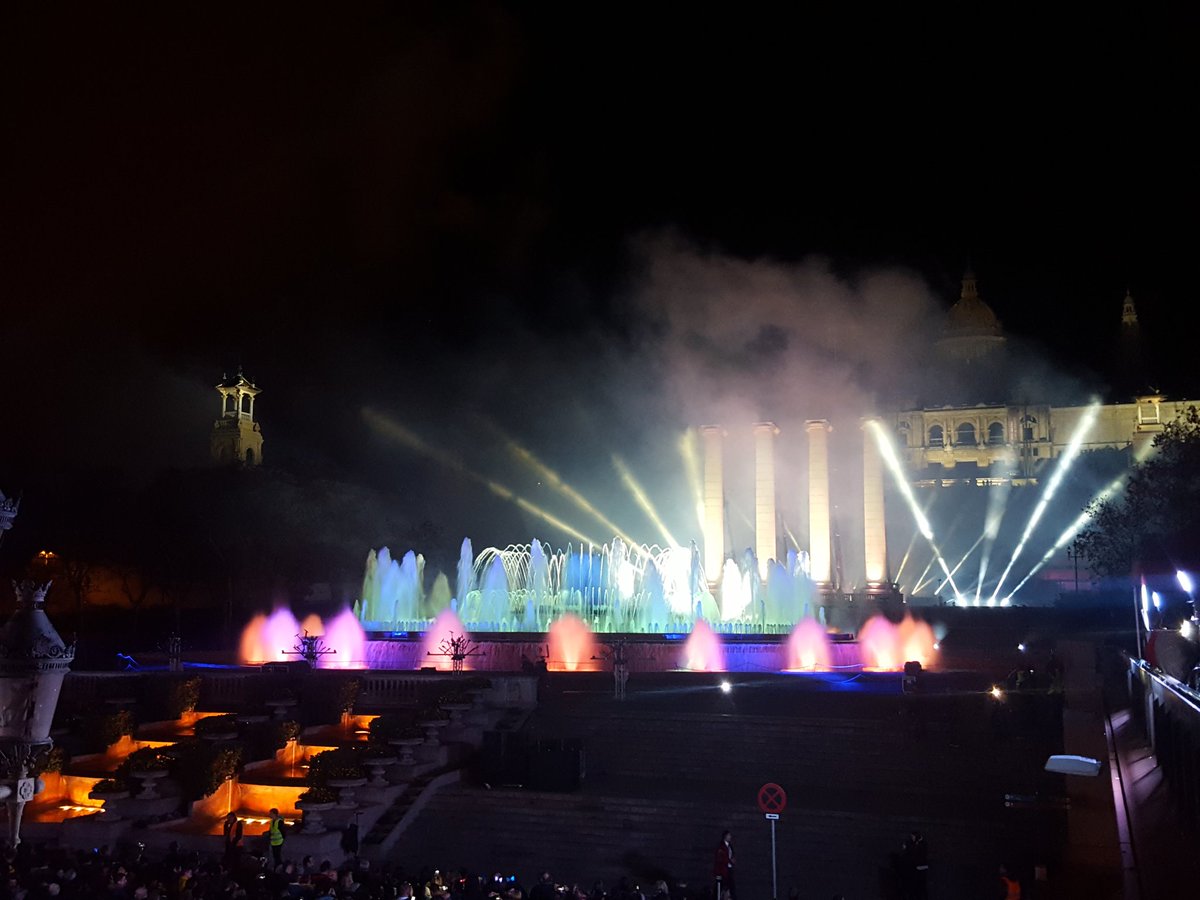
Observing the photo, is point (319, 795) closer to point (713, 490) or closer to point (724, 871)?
point (724, 871)

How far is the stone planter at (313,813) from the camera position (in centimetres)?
1903

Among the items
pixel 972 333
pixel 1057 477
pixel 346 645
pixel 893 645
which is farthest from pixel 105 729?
pixel 972 333

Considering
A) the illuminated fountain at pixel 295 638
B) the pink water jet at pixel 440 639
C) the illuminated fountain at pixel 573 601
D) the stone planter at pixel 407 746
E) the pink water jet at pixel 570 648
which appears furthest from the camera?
the illuminated fountain at pixel 573 601

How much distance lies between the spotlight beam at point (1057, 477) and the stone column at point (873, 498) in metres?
6.76

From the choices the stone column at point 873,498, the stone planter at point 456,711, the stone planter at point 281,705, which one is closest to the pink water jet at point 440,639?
the stone planter at point 281,705

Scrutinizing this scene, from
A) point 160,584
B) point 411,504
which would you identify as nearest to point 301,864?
point 160,584

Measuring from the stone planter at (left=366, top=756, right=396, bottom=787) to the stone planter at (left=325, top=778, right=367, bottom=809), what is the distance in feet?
0.93

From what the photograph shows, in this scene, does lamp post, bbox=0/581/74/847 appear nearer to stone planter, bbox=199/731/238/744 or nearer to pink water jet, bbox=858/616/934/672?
stone planter, bbox=199/731/238/744

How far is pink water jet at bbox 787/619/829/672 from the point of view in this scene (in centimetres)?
3272

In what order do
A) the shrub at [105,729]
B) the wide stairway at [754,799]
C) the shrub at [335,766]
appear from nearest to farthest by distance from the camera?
the wide stairway at [754,799]
the shrub at [335,766]
the shrub at [105,729]

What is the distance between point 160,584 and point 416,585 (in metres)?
13.3

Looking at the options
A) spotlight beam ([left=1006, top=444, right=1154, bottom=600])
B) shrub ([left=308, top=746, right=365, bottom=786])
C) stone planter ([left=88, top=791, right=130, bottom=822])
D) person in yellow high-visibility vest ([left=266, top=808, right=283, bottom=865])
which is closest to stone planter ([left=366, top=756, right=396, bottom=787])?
shrub ([left=308, top=746, right=365, bottom=786])

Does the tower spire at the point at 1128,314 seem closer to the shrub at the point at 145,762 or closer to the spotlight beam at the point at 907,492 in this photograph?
the spotlight beam at the point at 907,492

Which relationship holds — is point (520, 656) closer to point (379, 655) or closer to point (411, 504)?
point (379, 655)
